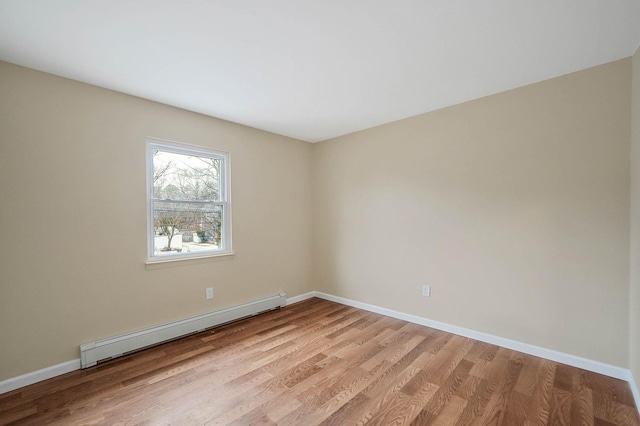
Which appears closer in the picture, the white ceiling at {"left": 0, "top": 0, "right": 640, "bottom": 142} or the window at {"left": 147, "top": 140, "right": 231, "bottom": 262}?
the white ceiling at {"left": 0, "top": 0, "right": 640, "bottom": 142}

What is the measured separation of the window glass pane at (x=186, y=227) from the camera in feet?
9.50

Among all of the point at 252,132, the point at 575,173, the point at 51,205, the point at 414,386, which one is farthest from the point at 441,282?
the point at 51,205

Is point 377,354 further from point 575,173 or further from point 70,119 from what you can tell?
point 70,119

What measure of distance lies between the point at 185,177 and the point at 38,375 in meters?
2.04

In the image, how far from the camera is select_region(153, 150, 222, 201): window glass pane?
290 centimetres

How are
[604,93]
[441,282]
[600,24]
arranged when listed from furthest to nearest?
[441,282] → [604,93] → [600,24]

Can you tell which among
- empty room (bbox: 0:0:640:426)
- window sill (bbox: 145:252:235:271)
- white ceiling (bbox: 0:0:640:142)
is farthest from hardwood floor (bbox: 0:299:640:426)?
white ceiling (bbox: 0:0:640:142)

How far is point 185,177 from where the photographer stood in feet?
10.2

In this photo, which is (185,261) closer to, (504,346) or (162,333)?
(162,333)

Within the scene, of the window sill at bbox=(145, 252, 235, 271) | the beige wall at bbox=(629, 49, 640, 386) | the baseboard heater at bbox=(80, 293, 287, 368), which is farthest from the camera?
the window sill at bbox=(145, 252, 235, 271)

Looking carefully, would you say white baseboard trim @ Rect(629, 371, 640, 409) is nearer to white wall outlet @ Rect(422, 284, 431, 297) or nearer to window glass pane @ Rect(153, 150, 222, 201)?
white wall outlet @ Rect(422, 284, 431, 297)

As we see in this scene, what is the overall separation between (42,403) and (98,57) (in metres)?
2.48

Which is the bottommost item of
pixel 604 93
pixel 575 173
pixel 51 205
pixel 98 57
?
pixel 51 205

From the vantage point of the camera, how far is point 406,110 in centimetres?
312
